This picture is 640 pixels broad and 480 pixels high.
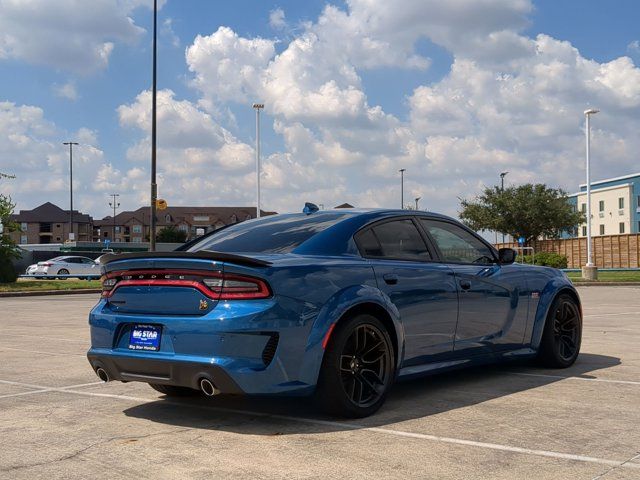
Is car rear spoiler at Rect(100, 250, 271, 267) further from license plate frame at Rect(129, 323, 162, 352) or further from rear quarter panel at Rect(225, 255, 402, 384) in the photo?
license plate frame at Rect(129, 323, 162, 352)

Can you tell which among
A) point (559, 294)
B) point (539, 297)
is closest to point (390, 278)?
point (539, 297)

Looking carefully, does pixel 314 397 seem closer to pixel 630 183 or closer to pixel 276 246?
pixel 276 246

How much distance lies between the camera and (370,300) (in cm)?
554

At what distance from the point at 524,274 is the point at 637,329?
17.7ft

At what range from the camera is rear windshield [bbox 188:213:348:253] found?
586cm

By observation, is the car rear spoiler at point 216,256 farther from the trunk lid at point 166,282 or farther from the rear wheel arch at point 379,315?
the rear wheel arch at point 379,315

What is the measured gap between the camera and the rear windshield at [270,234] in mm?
5859

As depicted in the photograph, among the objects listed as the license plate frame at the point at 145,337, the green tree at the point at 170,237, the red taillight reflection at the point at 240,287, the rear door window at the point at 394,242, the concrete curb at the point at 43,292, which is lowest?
the concrete curb at the point at 43,292

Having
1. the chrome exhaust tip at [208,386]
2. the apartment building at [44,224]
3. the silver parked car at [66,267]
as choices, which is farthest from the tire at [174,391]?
the apartment building at [44,224]

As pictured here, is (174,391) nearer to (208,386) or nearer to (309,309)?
(208,386)

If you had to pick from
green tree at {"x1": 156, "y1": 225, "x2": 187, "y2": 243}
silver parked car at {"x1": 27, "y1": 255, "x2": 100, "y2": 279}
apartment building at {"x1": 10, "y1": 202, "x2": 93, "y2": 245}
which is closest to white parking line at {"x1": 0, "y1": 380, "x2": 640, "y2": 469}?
silver parked car at {"x1": 27, "y1": 255, "x2": 100, "y2": 279}

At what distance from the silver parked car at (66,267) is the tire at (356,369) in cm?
4097

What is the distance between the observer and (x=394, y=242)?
20.5ft

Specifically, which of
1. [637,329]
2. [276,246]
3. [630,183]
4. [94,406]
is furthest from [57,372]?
[630,183]
